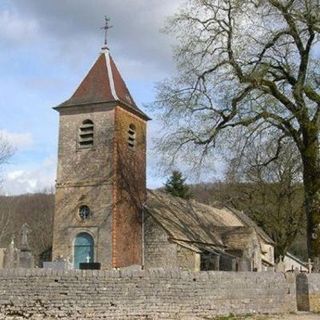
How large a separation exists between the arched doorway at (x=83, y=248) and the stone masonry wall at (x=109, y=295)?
1373 centimetres

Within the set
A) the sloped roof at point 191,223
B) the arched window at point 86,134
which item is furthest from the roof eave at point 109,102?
the sloped roof at point 191,223

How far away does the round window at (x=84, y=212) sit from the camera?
1233 inches

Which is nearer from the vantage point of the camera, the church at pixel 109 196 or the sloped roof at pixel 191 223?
the church at pixel 109 196

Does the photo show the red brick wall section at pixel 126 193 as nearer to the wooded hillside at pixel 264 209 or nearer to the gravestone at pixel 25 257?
the gravestone at pixel 25 257

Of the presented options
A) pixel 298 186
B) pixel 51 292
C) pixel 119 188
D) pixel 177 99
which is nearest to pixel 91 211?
pixel 119 188

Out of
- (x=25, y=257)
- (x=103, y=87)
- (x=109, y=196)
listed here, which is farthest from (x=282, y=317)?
(x=103, y=87)

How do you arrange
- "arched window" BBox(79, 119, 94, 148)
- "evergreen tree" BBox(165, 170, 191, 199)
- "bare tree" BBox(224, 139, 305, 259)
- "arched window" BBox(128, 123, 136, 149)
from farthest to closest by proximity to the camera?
"evergreen tree" BBox(165, 170, 191, 199) < "bare tree" BBox(224, 139, 305, 259) < "arched window" BBox(128, 123, 136, 149) < "arched window" BBox(79, 119, 94, 148)

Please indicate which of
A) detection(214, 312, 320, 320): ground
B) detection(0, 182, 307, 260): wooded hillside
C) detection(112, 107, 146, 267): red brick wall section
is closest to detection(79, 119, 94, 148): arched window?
detection(112, 107, 146, 267): red brick wall section

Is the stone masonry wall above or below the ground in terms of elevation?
above

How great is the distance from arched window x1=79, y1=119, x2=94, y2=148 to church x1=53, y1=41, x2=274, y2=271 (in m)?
0.06

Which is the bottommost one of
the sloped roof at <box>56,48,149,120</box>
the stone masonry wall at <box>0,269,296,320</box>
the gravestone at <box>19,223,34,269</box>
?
the stone masonry wall at <box>0,269,296,320</box>

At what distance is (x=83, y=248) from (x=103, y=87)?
906 centimetres

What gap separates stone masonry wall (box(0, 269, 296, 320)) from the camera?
54.1 ft

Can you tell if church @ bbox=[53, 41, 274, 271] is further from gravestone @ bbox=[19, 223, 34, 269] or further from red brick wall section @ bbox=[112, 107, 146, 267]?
gravestone @ bbox=[19, 223, 34, 269]
